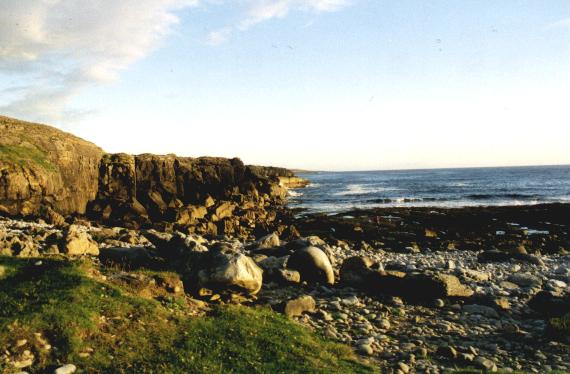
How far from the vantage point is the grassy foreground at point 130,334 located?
8789 millimetres

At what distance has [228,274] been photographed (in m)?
14.5

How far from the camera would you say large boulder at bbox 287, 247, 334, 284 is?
60.0 feet

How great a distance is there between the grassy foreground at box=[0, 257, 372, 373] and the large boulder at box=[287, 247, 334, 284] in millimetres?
6130

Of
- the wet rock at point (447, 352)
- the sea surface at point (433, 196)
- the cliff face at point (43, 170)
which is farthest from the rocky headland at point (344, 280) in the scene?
the sea surface at point (433, 196)

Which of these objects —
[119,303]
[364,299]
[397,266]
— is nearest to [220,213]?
[397,266]

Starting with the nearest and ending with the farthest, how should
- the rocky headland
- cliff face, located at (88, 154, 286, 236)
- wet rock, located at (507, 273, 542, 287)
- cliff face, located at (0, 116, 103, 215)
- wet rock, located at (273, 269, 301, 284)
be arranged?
the rocky headland → wet rock, located at (273, 269, 301, 284) → wet rock, located at (507, 273, 542, 287) → cliff face, located at (0, 116, 103, 215) → cliff face, located at (88, 154, 286, 236)

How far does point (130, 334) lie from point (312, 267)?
9.80 m

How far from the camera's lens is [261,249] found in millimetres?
23312

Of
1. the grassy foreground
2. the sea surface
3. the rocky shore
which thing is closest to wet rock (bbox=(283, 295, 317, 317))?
the rocky shore

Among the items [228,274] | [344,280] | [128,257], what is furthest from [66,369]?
[344,280]

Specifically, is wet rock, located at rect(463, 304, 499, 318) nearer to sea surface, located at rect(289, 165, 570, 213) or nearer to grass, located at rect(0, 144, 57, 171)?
grass, located at rect(0, 144, 57, 171)

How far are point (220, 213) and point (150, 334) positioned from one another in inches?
1371

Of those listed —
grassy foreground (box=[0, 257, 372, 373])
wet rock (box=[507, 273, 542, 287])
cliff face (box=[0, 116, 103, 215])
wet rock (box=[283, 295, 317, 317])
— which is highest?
cliff face (box=[0, 116, 103, 215])

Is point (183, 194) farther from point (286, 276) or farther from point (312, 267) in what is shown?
point (286, 276)
